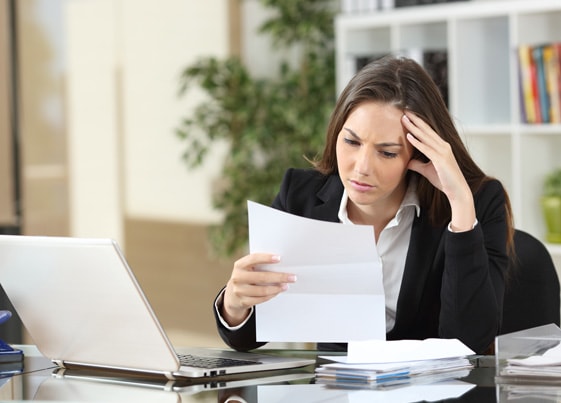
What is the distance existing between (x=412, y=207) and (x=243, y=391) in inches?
31.8

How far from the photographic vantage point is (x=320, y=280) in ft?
6.43

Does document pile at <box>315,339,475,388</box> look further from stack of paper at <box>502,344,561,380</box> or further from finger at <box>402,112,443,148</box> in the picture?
finger at <box>402,112,443,148</box>

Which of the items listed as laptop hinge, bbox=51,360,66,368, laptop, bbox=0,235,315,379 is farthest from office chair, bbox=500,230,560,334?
laptop hinge, bbox=51,360,66,368

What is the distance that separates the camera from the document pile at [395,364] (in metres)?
1.82

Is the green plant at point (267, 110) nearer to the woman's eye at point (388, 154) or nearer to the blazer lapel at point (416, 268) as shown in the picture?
the blazer lapel at point (416, 268)

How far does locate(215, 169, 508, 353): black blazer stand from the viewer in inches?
86.4

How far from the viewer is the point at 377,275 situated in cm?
193

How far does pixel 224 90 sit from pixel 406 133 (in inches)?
126

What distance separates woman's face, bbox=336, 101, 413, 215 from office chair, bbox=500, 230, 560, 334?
0.44 meters

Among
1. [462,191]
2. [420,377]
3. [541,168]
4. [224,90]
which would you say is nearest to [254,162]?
[224,90]

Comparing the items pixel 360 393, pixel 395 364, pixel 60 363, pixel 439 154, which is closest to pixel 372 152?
pixel 439 154

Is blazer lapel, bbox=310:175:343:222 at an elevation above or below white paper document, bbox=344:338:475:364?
above

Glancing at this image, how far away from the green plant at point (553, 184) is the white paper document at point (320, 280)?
7.16 ft

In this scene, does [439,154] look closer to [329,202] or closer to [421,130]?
[421,130]
